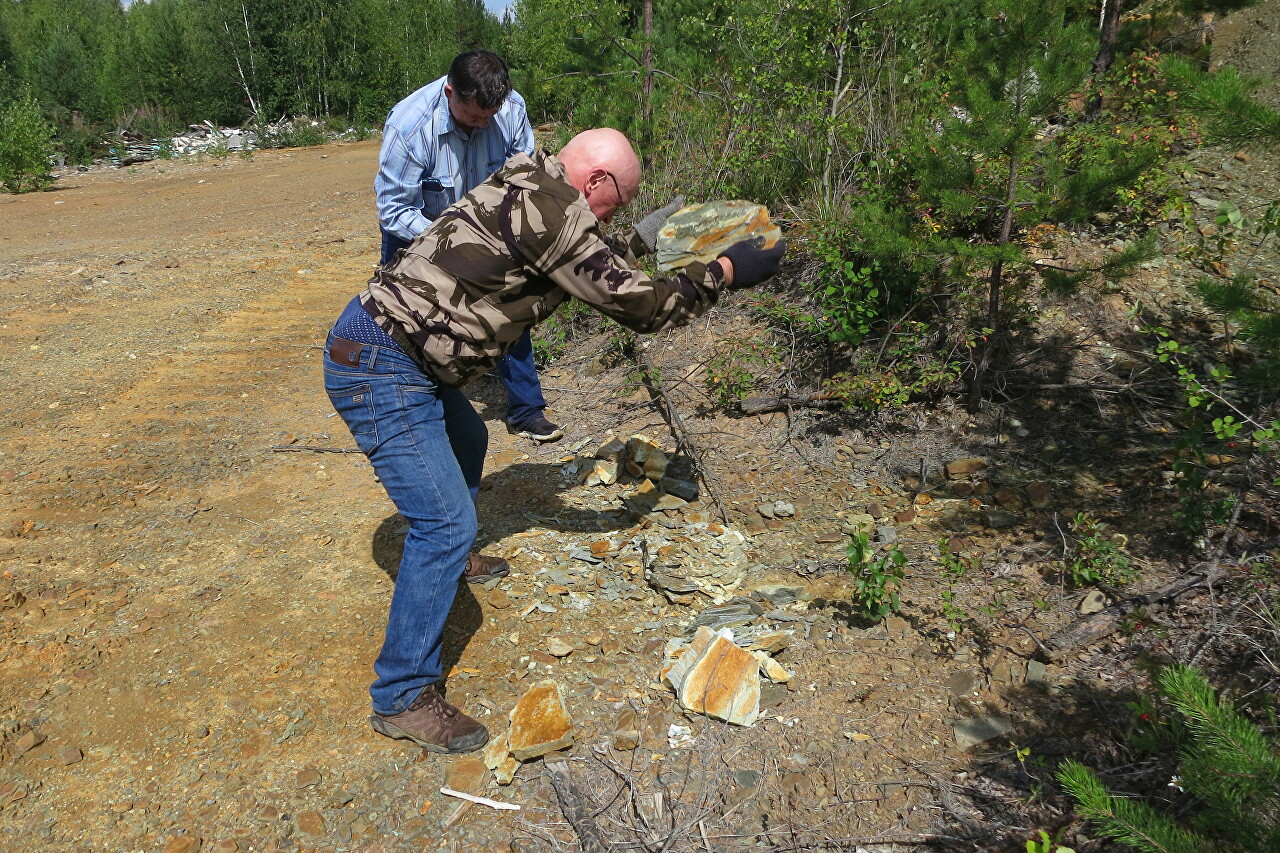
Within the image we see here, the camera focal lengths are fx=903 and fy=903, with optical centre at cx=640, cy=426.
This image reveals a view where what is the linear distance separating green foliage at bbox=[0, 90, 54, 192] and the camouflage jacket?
14.0 m

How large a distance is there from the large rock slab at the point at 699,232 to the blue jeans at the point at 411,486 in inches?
52.1

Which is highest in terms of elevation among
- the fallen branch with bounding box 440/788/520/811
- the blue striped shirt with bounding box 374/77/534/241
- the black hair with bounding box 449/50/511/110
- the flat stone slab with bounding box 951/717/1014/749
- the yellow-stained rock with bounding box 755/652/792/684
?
the black hair with bounding box 449/50/511/110

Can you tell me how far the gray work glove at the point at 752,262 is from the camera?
2408mm

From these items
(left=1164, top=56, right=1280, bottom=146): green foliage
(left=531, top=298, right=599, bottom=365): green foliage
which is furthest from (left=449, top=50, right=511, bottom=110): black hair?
(left=1164, top=56, right=1280, bottom=146): green foliage

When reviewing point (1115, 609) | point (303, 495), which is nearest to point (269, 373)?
point (303, 495)

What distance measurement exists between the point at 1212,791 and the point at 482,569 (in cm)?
232

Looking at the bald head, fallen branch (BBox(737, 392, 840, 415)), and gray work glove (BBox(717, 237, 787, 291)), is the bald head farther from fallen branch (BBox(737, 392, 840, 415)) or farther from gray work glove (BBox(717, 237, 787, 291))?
fallen branch (BBox(737, 392, 840, 415))

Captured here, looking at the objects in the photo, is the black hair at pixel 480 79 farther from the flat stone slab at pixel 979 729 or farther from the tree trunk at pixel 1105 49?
the tree trunk at pixel 1105 49

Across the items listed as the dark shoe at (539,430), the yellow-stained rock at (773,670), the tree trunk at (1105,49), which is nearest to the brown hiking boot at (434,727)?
the yellow-stained rock at (773,670)

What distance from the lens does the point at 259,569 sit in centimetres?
344

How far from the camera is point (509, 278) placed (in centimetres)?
236

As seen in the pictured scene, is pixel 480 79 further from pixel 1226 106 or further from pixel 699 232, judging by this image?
pixel 1226 106

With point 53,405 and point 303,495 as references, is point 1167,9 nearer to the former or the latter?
point 303,495

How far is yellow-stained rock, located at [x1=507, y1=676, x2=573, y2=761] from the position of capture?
8.23 ft
